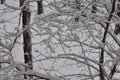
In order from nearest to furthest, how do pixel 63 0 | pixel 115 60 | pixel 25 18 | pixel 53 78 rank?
pixel 115 60 → pixel 53 78 → pixel 63 0 → pixel 25 18

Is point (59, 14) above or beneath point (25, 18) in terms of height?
above

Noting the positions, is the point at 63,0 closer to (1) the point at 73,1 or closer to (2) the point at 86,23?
(1) the point at 73,1

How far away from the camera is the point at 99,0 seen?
5.68 metres

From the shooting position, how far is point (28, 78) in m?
5.52

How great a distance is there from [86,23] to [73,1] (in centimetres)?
78

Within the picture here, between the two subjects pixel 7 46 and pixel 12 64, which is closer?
pixel 12 64

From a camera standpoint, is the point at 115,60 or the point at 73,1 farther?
the point at 73,1

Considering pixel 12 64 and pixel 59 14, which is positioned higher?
pixel 59 14

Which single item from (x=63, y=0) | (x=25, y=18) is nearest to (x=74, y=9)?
(x=63, y=0)

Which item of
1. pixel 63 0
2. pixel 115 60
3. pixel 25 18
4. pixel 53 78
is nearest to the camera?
pixel 115 60

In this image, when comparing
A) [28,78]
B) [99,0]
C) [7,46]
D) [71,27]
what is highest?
[99,0]

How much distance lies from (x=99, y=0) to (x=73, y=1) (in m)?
0.52

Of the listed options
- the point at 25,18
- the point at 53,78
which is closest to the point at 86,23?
the point at 53,78

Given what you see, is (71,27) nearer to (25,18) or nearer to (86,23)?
(86,23)
